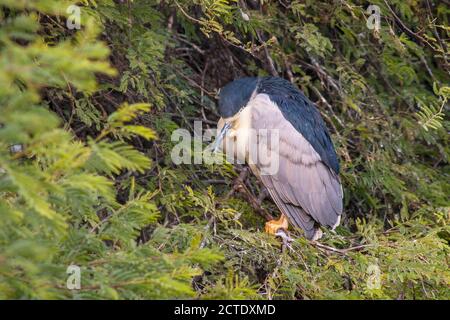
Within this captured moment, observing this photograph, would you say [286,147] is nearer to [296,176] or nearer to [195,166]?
[296,176]

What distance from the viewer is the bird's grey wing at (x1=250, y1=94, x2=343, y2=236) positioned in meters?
4.01

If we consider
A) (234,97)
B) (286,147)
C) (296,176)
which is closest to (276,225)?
(296,176)

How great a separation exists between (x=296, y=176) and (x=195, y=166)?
0.60 m

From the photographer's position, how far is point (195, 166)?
13.1 ft

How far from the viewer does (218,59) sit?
464cm

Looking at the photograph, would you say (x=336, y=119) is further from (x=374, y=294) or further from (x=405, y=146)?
(x=374, y=294)

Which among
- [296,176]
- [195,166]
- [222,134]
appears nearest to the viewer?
[222,134]

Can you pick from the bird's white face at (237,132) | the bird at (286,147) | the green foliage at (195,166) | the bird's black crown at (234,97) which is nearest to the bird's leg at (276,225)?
the bird at (286,147)

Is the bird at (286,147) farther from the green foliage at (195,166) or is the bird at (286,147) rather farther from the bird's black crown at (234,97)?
the green foliage at (195,166)

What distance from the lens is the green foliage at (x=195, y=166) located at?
72.6 inches

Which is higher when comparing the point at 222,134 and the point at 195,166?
the point at 222,134

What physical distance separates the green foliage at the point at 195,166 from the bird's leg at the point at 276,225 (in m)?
0.10

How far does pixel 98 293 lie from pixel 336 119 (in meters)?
2.76

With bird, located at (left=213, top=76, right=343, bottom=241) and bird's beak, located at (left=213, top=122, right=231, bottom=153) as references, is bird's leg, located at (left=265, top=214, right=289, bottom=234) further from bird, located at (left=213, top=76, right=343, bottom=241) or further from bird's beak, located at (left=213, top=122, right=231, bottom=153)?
bird's beak, located at (left=213, top=122, right=231, bottom=153)
